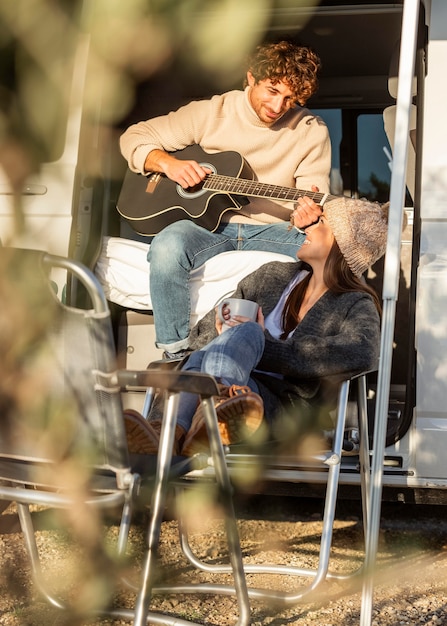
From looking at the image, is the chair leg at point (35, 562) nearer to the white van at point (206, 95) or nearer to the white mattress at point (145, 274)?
the white van at point (206, 95)

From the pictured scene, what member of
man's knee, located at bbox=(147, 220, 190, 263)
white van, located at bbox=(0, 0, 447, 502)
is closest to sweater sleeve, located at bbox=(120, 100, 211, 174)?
white van, located at bbox=(0, 0, 447, 502)

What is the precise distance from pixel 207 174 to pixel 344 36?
131cm

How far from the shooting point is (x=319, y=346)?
2.91 metres

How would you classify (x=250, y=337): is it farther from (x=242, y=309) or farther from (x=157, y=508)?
(x=157, y=508)

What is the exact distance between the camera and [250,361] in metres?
2.83

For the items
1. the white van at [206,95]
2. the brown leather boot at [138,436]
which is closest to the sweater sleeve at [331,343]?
the white van at [206,95]

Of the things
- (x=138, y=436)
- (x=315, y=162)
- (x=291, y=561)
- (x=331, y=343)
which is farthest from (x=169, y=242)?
(x=138, y=436)

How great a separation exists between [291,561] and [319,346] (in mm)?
957

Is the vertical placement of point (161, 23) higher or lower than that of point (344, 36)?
lower

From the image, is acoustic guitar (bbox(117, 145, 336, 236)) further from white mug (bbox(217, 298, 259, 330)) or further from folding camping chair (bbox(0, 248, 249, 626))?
folding camping chair (bbox(0, 248, 249, 626))

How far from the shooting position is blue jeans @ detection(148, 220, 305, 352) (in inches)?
142

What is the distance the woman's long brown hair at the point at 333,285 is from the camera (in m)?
3.22

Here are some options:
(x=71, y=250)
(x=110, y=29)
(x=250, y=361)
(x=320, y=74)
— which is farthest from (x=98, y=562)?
(x=320, y=74)

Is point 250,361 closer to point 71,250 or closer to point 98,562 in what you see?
point 71,250
